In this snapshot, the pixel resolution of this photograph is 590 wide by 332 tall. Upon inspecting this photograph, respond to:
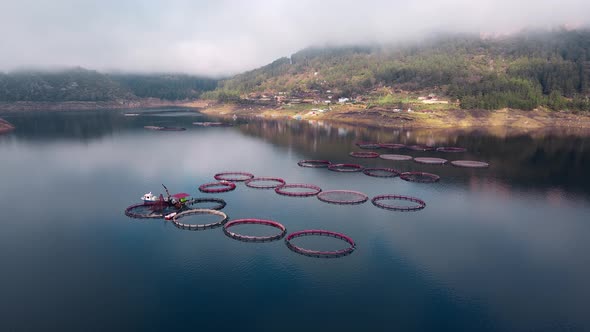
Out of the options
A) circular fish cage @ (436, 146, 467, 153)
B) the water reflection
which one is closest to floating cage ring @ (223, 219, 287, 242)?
the water reflection

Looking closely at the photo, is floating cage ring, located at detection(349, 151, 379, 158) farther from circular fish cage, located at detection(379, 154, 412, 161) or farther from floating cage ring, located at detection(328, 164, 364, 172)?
floating cage ring, located at detection(328, 164, 364, 172)

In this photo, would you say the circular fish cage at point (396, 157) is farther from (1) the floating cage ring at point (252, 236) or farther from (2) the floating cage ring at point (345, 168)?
(1) the floating cage ring at point (252, 236)

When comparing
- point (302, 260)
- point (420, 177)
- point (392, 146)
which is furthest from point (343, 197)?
point (392, 146)

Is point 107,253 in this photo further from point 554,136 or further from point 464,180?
point 554,136

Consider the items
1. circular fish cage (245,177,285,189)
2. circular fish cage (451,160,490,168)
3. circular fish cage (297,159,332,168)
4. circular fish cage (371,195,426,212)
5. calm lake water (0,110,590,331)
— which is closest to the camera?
calm lake water (0,110,590,331)

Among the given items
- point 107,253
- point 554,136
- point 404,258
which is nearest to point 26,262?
point 107,253

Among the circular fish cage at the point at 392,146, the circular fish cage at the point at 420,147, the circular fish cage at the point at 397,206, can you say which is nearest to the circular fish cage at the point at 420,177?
the circular fish cage at the point at 397,206

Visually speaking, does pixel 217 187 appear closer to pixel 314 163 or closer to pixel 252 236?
pixel 252 236
